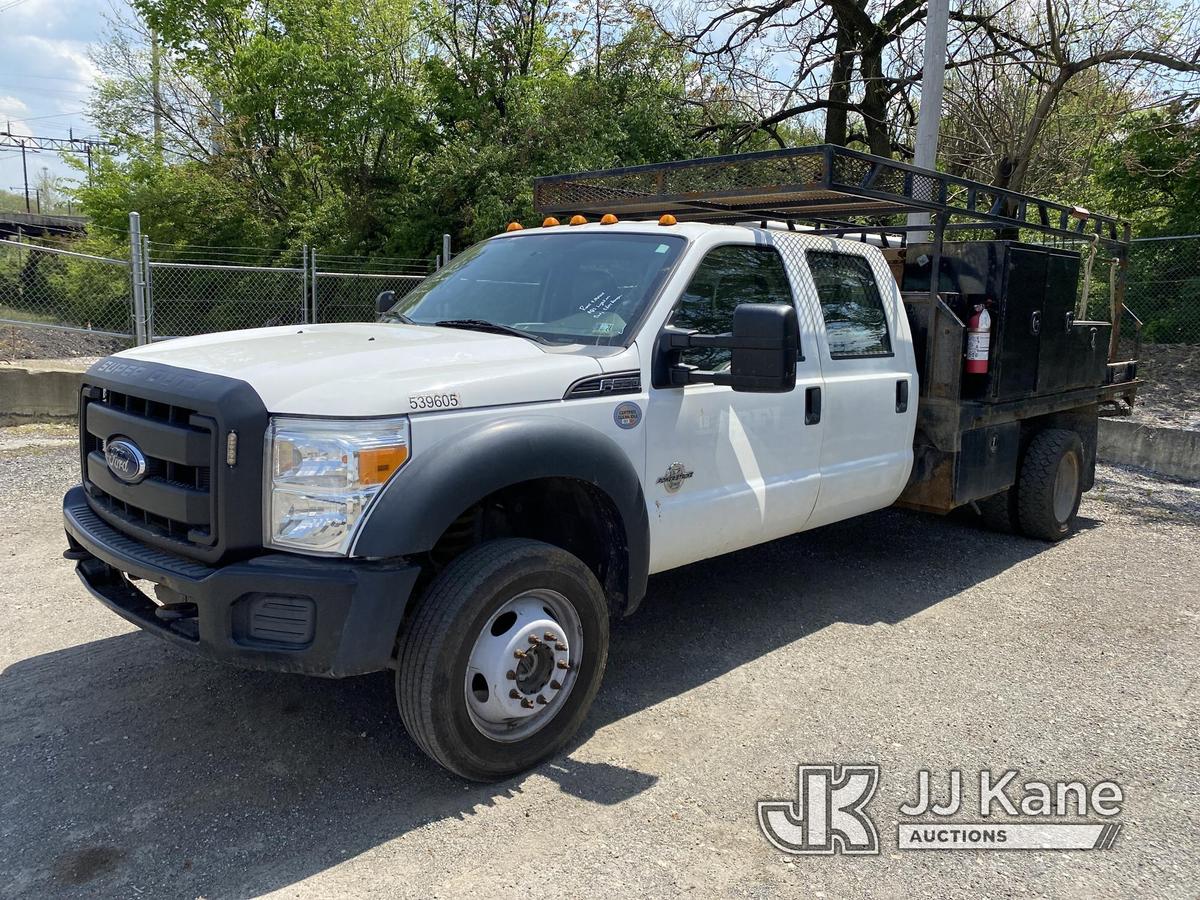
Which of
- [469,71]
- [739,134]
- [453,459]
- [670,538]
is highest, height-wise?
[469,71]

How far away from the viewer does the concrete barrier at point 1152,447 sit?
9109 mm

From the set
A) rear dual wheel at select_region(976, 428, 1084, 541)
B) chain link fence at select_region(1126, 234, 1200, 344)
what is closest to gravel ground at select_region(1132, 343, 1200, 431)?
chain link fence at select_region(1126, 234, 1200, 344)

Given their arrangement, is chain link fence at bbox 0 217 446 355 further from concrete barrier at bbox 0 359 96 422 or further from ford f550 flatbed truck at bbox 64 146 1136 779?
ford f550 flatbed truck at bbox 64 146 1136 779

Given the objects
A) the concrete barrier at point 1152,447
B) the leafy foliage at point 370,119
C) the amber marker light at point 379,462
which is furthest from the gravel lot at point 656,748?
the leafy foliage at point 370,119

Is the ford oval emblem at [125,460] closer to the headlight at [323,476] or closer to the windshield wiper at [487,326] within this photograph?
the headlight at [323,476]

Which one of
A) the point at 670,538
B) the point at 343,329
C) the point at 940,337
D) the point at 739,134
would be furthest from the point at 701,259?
the point at 739,134

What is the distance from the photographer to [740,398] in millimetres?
4211

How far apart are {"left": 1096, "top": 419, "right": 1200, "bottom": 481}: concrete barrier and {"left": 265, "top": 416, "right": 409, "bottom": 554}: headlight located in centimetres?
862

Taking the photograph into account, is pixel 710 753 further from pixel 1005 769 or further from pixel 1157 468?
pixel 1157 468

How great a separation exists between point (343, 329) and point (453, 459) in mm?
1469

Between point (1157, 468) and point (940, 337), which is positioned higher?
point (940, 337)

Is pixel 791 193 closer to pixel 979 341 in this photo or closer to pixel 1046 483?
pixel 979 341

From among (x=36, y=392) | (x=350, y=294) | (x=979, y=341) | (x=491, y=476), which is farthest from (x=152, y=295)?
(x=491, y=476)

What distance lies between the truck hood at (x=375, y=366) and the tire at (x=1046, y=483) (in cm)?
414
